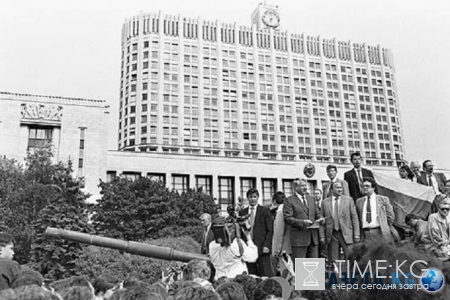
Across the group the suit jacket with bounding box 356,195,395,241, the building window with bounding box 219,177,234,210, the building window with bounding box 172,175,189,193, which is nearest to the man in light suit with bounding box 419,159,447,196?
the suit jacket with bounding box 356,195,395,241

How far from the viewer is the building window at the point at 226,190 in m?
65.2

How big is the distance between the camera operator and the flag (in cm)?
407

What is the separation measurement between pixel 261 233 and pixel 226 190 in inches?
2229

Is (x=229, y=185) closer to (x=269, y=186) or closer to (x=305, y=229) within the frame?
(x=269, y=186)

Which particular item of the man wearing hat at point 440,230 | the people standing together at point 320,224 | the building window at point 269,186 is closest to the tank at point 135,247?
the people standing together at point 320,224

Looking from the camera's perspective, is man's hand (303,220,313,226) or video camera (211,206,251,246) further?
man's hand (303,220,313,226)

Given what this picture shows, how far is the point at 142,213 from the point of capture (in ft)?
132

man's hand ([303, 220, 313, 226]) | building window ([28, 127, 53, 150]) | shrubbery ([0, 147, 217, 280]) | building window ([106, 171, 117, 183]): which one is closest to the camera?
man's hand ([303, 220, 313, 226])

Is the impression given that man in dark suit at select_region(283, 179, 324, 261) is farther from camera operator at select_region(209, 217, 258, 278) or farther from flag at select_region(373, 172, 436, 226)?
flag at select_region(373, 172, 436, 226)

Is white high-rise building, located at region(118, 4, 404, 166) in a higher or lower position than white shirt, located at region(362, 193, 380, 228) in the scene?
higher

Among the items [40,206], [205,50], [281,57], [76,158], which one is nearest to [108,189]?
[40,206]

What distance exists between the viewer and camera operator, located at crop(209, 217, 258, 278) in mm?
7496

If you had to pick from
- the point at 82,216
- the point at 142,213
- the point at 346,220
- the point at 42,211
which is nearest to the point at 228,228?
the point at 346,220

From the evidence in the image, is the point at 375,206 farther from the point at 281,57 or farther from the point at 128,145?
the point at 281,57
